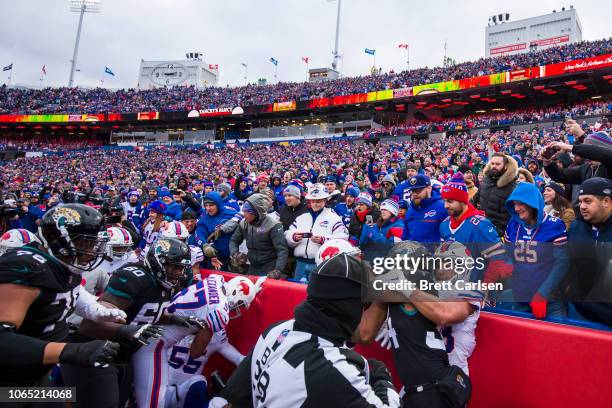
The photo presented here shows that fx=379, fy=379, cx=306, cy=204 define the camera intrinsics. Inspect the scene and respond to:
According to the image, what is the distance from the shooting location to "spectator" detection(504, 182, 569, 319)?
2.60 m

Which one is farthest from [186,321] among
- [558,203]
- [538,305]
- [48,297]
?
[558,203]

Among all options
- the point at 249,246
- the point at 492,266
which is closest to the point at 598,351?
the point at 492,266

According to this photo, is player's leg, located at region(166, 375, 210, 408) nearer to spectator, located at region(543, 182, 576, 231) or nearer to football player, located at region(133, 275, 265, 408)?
football player, located at region(133, 275, 265, 408)

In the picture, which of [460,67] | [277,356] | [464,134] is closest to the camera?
[277,356]

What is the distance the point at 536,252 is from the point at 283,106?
136ft

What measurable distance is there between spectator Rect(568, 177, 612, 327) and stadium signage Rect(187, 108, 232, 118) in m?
44.8

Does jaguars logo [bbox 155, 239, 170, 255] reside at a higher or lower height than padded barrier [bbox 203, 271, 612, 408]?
higher

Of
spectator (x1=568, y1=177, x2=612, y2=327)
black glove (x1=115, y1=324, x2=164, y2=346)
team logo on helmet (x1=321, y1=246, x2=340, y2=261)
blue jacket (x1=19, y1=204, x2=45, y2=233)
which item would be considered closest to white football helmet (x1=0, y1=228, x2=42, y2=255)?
black glove (x1=115, y1=324, x2=164, y2=346)

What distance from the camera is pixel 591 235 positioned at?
273cm

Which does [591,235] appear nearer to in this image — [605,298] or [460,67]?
[605,298]

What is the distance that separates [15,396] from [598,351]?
3.09 m

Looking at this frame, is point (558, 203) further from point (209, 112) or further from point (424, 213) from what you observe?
point (209, 112)

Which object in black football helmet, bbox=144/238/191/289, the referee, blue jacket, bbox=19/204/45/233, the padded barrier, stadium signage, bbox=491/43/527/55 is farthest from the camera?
stadium signage, bbox=491/43/527/55

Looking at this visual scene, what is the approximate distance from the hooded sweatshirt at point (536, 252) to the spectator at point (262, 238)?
2475 millimetres
